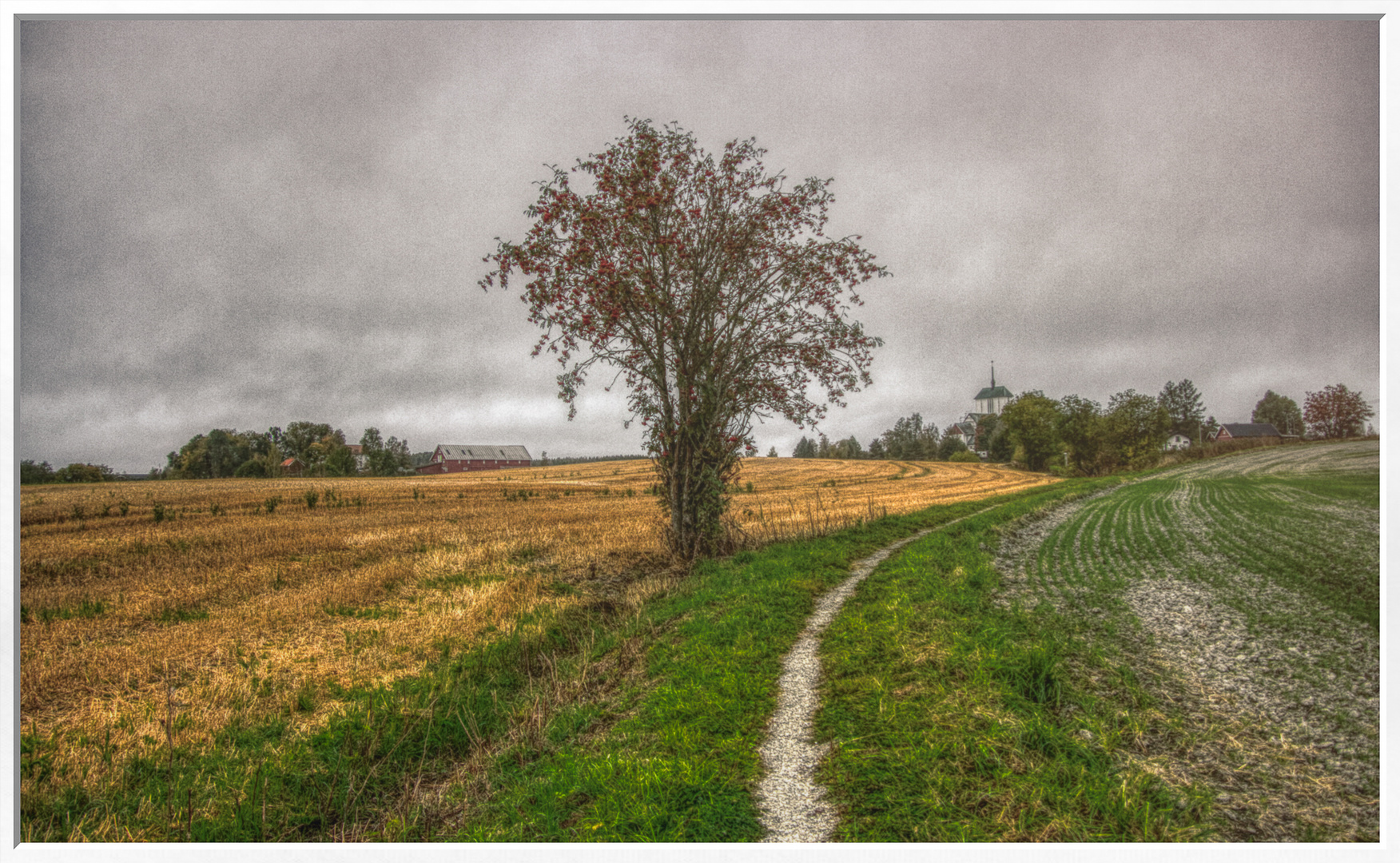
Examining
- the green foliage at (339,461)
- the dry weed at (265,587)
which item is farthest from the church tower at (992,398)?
the green foliage at (339,461)

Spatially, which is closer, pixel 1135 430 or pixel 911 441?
pixel 1135 430

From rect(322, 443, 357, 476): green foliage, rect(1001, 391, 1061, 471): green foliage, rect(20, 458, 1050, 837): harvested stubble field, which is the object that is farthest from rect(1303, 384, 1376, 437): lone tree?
rect(322, 443, 357, 476): green foliage

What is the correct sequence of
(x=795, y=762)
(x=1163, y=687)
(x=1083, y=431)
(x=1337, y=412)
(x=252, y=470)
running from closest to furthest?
1. (x=795, y=762)
2. (x=1163, y=687)
3. (x=1337, y=412)
4. (x=1083, y=431)
5. (x=252, y=470)

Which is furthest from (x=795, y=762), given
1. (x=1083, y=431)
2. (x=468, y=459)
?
(x=468, y=459)

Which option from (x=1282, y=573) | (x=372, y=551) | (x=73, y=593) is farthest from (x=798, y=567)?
(x=73, y=593)

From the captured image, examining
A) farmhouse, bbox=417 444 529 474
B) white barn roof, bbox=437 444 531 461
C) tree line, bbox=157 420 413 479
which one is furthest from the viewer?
white barn roof, bbox=437 444 531 461

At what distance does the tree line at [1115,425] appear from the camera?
4.82 metres

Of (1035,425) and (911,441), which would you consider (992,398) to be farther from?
(911,441)

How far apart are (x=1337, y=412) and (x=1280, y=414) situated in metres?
0.40

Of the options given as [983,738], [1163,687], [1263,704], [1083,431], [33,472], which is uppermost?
[1083,431]

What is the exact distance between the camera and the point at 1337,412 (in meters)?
4.75

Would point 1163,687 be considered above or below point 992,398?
below

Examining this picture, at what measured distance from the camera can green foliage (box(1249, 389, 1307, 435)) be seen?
5.00m

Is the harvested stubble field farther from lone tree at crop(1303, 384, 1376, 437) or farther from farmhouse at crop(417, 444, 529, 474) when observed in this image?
lone tree at crop(1303, 384, 1376, 437)
